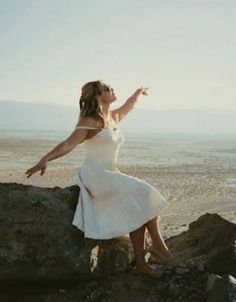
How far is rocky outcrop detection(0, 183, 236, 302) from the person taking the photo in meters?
5.86

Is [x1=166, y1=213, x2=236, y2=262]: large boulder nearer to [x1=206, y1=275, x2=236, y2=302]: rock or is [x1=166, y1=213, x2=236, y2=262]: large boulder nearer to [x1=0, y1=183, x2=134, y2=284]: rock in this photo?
[x1=206, y1=275, x2=236, y2=302]: rock

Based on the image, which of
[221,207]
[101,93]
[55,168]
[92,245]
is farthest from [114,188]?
[55,168]

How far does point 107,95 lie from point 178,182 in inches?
775

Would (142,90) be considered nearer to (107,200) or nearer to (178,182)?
(107,200)

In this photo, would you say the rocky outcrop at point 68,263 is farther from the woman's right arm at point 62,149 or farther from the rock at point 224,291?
the woman's right arm at point 62,149

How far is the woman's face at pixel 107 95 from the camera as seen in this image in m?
6.16

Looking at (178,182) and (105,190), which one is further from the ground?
(105,190)

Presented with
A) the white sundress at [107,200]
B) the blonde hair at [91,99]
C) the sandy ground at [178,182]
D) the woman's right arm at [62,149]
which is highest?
the blonde hair at [91,99]

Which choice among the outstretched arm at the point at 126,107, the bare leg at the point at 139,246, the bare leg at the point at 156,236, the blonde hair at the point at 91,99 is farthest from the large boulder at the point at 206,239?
the blonde hair at the point at 91,99

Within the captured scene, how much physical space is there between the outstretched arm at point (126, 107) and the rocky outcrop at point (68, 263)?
3.74 ft

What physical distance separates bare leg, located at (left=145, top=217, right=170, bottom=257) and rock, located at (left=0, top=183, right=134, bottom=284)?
51 centimetres

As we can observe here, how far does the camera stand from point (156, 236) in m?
6.22

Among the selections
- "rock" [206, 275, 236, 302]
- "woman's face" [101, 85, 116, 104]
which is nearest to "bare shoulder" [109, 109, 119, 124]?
"woman's face" [101, 85, 116, 104]

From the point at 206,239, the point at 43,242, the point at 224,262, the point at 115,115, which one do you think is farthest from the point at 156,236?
the point at 115,115
